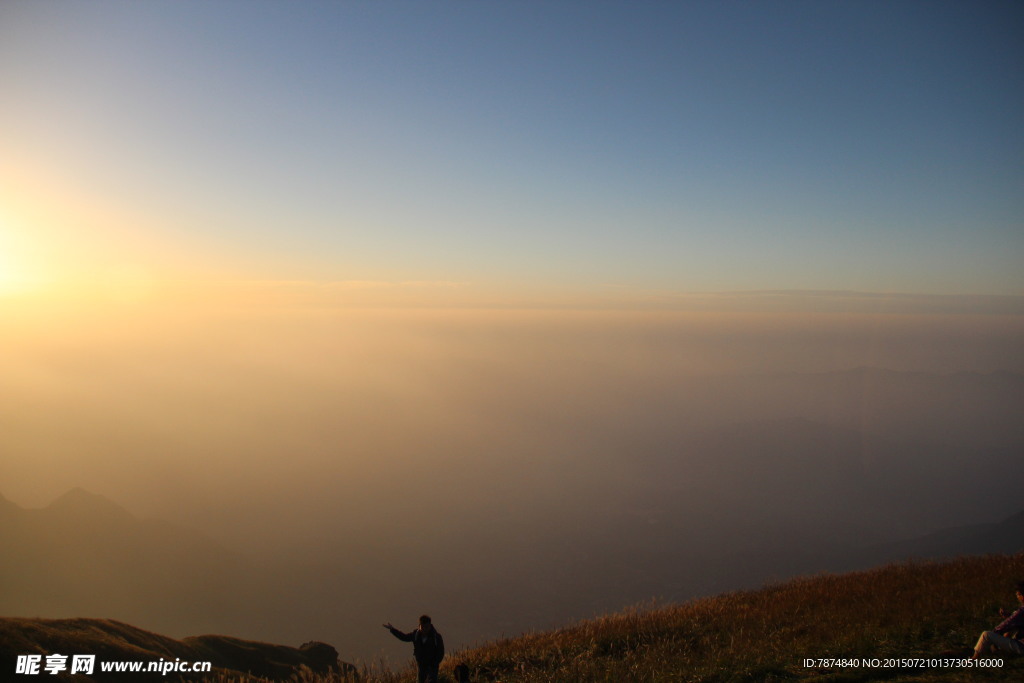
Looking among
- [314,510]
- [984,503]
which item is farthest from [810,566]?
[314,510]

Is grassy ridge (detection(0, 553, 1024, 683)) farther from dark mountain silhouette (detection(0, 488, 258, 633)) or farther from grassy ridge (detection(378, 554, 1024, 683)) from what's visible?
dark mountain silhouette (detection(0, 488, 258, 633))

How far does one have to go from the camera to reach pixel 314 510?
7864 inches

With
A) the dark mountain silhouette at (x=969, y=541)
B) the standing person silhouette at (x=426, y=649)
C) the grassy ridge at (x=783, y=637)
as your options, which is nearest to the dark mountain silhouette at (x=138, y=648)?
the grassy ridge at (x=783, y=637)

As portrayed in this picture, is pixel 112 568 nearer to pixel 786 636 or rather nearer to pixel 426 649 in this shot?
pixel 426 649

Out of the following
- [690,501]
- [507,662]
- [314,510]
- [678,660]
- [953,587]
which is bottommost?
[314,510]

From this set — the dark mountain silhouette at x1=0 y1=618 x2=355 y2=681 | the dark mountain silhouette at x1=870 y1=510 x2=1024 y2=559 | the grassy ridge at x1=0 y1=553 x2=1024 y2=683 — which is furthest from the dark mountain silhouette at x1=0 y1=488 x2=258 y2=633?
the dark mountain silhouette at x1=870 y1=510 x2=1024 y2=559

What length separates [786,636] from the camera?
841 cm

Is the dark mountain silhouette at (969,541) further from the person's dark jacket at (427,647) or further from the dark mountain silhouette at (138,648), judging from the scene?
the person's dark jacket at (427,647)

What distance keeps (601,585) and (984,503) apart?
136191 mm

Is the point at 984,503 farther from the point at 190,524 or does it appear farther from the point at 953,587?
the point at 190,524

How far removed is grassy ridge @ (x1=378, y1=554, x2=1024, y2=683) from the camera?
7.13m

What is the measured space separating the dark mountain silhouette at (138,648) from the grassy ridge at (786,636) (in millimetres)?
3428

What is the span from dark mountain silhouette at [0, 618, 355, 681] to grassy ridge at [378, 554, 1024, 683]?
3428mm

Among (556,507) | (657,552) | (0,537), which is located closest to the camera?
(0,537)
